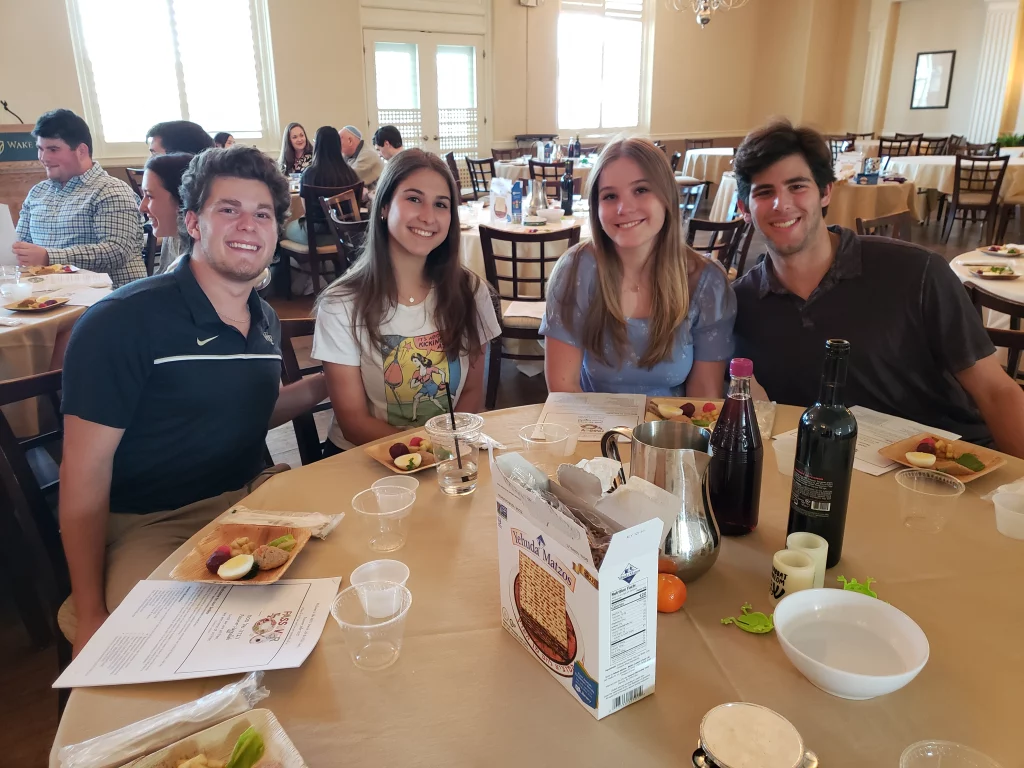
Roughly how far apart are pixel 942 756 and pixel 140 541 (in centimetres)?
143

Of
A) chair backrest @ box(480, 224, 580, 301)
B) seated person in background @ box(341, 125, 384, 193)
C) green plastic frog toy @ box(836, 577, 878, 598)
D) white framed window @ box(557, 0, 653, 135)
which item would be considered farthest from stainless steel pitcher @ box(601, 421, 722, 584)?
white framed window @ box(557, 0, 653, 135)

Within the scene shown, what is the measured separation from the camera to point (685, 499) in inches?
36.0

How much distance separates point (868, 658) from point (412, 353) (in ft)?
4.36

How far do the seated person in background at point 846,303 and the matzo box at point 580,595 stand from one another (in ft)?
4.12

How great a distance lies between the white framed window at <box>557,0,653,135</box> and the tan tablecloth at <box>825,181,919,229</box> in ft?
16.9

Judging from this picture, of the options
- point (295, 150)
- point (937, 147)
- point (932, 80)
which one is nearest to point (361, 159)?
point (295, 150)

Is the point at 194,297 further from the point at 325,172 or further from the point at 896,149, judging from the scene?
the point at 896,149

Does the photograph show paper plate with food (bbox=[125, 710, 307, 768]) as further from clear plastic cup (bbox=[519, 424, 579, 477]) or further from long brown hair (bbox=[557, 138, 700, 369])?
long brown hair (bbox=[557, 138, 700, 369])

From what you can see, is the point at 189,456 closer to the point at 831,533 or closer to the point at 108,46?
the point at 831,533

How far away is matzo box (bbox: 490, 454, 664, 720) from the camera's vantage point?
680 millimetres

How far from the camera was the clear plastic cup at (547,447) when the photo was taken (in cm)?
134

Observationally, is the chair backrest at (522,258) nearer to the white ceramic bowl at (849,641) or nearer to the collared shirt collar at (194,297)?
the collared shirt collar at (194,297)

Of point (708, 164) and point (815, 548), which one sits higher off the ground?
point (708, 164)

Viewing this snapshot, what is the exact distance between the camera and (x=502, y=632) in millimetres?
885
